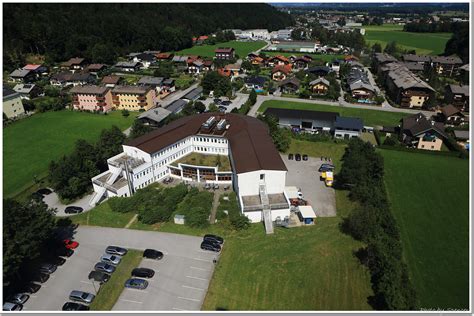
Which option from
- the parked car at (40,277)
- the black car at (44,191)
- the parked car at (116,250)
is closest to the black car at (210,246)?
the parked car at (116,250)

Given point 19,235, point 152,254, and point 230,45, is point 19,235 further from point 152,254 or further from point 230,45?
point 230,45

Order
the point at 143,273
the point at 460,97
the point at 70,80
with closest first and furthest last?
the point at 143,273, the point at 460,97, the point at 70,80

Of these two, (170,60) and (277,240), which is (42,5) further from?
(277,240)

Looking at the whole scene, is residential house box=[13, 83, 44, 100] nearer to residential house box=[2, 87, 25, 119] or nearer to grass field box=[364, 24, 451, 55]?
residential house box=[2, 87, 25, 119]

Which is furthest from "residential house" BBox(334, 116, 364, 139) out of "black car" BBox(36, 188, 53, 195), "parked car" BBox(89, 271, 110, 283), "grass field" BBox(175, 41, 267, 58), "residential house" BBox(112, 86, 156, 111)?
"grass field" BBox(175, 41, 267, 58)

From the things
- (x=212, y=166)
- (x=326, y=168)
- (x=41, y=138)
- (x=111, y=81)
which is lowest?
(x=326, y=168)

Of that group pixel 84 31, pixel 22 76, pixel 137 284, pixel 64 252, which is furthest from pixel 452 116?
pixel 84 31
